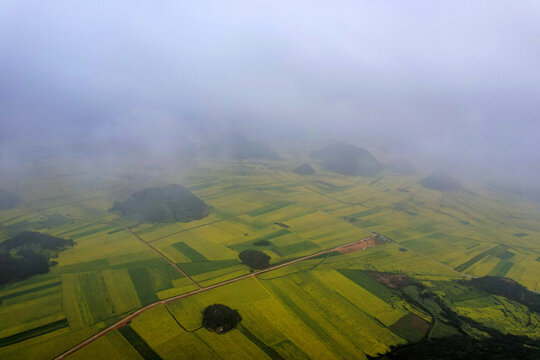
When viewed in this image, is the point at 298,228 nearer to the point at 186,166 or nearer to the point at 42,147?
the point at 186,166

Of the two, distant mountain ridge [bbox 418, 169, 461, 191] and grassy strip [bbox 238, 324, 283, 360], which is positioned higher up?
distant mountain ridge [bbox 418, 169, 461, 191]

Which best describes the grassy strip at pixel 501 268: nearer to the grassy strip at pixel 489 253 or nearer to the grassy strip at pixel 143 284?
the grassy strip at pixel 489 253

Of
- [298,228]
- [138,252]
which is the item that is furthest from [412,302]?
[138,252]

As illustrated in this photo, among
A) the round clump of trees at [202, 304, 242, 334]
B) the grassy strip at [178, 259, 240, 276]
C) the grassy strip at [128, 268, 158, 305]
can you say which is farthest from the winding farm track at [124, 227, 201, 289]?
the round clump of trees at [202, 304, 242, 334]

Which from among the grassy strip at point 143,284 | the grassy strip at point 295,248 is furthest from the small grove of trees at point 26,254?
the grassy strip at point 295,248

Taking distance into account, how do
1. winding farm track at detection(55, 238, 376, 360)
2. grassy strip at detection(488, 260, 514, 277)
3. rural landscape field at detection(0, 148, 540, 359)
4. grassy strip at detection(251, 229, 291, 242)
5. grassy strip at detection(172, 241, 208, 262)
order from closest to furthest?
winding farm track at detection(55, 238, 376, 360) → rural landscape field at detection(0, 148, 540, 359) → grassy strip at detection(172, 241, 208, 262) → grassy strip at detection(488, 260, 514, 277) → grassy strip at detection(251, 229, 291, 242)

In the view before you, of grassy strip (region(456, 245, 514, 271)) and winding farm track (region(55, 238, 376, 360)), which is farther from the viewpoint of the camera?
grassy strip (region(456, 245, 514, 271))

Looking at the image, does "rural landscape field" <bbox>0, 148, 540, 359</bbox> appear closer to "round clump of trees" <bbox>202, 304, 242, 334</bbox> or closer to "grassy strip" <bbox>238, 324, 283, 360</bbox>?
"grassy strip" <bbox>238, 324, 283, 360</bbox>
